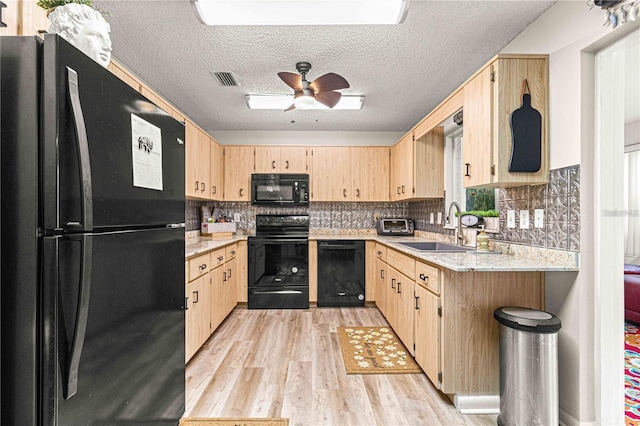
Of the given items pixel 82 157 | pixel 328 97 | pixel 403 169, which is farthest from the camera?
pixel 403 169

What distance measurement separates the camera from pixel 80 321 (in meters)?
0.80

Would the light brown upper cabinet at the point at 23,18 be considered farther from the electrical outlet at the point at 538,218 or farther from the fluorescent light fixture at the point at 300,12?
the electrical outlet at the point at 538,218

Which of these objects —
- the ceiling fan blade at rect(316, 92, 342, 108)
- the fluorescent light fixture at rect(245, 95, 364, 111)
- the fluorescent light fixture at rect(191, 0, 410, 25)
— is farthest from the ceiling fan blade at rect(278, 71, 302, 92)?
the fluorescent light fixture at rect(245, 95, 364, 111)

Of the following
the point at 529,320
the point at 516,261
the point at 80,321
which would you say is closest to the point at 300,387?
the point at 529,320

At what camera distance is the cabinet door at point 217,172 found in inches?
163

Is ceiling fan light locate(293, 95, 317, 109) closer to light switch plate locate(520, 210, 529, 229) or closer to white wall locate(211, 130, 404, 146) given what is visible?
light switch plate locate(520, 210, 529, 229)

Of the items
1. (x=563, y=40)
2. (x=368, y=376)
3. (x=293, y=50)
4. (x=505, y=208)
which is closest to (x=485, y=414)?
(x=368, y=376)

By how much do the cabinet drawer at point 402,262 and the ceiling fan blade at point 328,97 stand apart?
1.56 meters

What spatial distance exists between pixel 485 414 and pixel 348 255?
251 centimetres

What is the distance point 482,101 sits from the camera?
2195 mm

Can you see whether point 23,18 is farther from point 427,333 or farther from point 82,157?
point 427,333

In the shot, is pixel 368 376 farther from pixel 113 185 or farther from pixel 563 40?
pixel 563 40

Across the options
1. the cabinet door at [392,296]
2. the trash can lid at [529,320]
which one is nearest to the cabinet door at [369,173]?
the cabinet door at [392,296]

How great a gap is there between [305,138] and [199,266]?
9.33 feet
